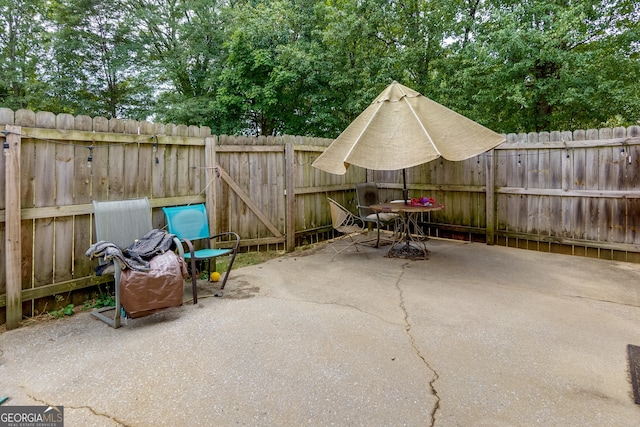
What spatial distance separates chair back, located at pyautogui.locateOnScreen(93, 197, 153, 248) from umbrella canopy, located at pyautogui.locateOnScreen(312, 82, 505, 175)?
2.11m

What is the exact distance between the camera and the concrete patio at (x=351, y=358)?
5.68 ft

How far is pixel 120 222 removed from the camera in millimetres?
3178

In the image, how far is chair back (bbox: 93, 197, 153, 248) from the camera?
304cm

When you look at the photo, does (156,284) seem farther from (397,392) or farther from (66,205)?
(397,392)

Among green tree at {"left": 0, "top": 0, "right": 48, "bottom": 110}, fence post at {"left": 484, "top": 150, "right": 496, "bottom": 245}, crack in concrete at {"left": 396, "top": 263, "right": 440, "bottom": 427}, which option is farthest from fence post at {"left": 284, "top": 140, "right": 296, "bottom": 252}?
green tree at {"left": 0, "top": 0, "right": 48, "bottom": 110}

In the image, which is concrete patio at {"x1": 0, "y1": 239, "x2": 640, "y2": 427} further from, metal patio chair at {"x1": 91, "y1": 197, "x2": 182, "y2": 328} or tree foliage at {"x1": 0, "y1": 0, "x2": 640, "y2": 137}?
tree foliage at {"x1": 0, "y1": 0, "x2": 640, "y2": 137}

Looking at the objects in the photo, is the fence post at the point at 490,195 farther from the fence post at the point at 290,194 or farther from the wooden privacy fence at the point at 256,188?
the fence post at the point at 290,194

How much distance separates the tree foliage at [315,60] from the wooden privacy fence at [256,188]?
2.53 m

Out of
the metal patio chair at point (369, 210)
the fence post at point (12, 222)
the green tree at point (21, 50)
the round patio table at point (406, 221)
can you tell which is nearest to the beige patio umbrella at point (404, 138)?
the round patio table at point (406, 221)

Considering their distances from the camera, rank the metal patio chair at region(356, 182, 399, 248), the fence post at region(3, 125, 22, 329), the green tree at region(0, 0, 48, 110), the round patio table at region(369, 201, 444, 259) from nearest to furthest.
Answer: the fence post at region(3, 125, 22, 329)
the round patio table at region(369, 201, 444, 259)
the metal patio chair at region(356, 182, 399, 248)
the green tree at region(0, 0, 48, 110)

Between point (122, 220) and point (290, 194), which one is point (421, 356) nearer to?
point (122, 220)

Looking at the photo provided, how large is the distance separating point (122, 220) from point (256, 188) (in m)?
2.17

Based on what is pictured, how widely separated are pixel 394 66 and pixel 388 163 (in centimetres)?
602

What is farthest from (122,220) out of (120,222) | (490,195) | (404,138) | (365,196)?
(490,195)
